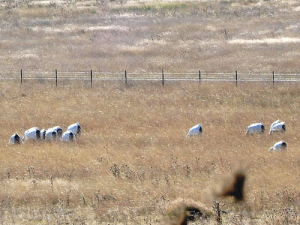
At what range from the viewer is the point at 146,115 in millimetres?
34062

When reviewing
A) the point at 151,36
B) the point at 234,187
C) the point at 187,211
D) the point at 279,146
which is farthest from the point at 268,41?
the point at 187,211

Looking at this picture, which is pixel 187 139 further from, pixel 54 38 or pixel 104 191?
→ pixel 54 38

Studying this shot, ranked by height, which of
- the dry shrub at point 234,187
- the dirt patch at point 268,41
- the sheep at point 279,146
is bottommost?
the dirt patch at point 268,41

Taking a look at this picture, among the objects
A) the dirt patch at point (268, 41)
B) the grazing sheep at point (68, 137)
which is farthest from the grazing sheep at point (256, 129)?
the dirt patch at point (268, 41)

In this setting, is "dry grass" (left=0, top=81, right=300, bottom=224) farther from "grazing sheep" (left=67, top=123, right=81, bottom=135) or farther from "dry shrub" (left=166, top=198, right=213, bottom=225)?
"grazing sheep" (left=67, top=123, right=81, bottom=135)

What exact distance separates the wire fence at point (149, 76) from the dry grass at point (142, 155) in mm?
2986

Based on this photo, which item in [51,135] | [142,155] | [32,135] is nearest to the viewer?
[142,155]

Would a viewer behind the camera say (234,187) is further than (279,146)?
No

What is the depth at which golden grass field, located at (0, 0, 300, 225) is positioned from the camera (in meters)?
18.7

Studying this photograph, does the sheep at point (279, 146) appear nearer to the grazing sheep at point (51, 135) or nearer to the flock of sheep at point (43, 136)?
the flock of sheep at point (43, 136)

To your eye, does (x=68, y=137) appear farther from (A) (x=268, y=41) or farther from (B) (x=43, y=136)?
(A) (x=268, y=41)

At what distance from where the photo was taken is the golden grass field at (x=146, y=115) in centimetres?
1873

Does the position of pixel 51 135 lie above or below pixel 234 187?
below

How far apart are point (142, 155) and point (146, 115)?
31.7ft
